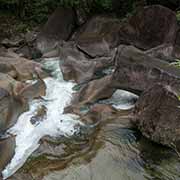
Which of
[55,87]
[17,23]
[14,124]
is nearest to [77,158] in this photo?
[14,124]

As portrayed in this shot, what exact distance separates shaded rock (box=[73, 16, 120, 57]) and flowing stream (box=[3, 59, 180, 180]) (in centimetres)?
356

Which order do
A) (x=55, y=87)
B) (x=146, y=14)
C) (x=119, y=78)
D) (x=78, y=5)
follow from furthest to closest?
(x=78, y=5)
(x=146, y=14)
(x=55, y=87)
(x=119, y=78)

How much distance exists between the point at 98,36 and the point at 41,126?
16.9ft

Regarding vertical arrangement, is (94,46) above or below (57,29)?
below

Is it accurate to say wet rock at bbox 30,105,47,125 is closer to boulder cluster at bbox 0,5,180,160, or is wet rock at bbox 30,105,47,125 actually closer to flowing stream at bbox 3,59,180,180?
flowing stream at bbox 3,59,180,180

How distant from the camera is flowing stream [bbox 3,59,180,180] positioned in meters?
4.89

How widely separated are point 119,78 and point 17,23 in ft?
25.4

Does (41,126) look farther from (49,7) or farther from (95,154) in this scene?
(49,7)

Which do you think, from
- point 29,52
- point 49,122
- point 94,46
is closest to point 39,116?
point 49,122

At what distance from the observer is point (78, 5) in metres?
12.6

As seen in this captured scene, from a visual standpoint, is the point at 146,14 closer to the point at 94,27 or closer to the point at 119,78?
the point at 94,27

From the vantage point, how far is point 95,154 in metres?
5.30

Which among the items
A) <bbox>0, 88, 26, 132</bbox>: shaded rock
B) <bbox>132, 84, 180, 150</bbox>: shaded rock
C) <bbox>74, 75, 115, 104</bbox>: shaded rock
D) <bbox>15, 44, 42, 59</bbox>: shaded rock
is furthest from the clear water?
<bbox>15, 44, 42, 59</bbox>: shaded rock

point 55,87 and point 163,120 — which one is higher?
point 163,120
